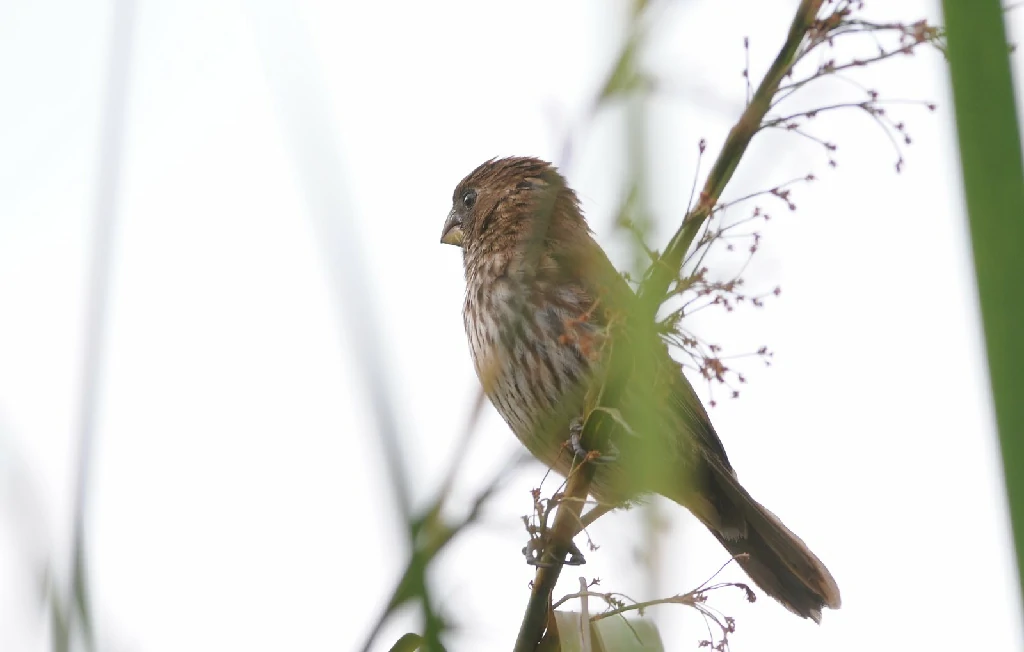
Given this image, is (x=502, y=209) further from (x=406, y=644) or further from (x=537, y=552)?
(x=406, y=644)

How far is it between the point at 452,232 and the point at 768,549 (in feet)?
5.70

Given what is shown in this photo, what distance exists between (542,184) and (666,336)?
282 cm

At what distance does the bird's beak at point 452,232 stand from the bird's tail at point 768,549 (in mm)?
1404

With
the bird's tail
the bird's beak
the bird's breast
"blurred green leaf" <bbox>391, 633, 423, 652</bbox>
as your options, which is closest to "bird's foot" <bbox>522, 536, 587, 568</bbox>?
"blurred green leaf" <bbox>391, 633, 423, 652</bbox>

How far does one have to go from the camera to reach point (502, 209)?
4.33 metres

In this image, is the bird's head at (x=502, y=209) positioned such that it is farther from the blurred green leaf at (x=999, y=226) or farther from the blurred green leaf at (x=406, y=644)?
the blurred green leaf at (x=999, y=226)

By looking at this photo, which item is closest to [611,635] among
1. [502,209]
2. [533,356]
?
[533,356]

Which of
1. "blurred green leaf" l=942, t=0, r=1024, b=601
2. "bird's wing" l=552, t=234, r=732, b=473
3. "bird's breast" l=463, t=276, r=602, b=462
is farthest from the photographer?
"bird's breast" l=463, t=276, r=602, b=462

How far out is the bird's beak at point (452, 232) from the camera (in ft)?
15.0

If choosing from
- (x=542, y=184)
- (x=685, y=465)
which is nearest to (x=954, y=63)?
(x=685, y=465)

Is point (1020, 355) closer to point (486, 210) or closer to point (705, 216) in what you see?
point (705, 216)

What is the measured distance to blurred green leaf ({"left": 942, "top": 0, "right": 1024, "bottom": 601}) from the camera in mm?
670

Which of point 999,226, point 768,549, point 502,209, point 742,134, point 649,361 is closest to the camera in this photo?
point 999,226

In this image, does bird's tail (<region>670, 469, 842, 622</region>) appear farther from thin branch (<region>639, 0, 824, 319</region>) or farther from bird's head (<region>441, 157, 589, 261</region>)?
thin branch (<region>639, 0, 824, 319</region>)
